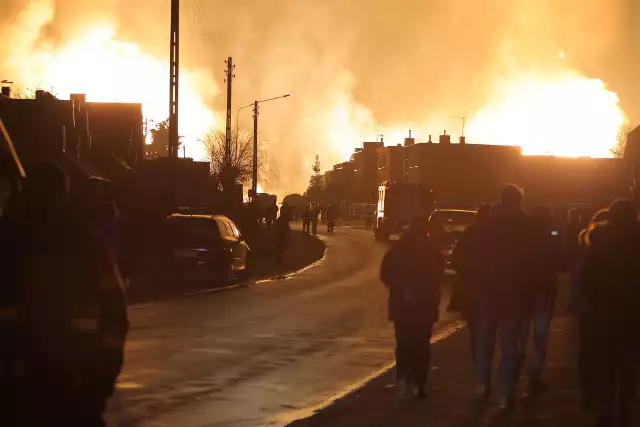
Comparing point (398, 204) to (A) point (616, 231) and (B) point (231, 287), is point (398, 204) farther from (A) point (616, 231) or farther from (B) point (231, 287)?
(A) point (616, 231)

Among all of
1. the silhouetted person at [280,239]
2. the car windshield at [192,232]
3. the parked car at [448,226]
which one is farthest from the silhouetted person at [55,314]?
the silhouetted person at [280,239]

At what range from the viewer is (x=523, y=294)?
999 cm

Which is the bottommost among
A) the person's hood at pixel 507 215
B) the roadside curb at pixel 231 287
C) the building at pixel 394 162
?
the roadside curb at pixel 231 287

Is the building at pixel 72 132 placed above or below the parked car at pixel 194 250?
above

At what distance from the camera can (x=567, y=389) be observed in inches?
443

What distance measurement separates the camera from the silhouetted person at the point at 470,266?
1021cm

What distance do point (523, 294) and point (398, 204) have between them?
2013 inches

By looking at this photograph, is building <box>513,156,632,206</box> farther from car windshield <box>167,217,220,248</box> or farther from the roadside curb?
car windshield <box>167,217,220,248</box>

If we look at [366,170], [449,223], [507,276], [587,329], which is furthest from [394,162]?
[587,329]

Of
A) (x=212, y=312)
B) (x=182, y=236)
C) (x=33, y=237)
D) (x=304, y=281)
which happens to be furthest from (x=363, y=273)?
(x=33, y=237)

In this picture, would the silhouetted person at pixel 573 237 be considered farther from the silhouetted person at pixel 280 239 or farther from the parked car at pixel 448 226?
the silhouetted person at pixel 280 239

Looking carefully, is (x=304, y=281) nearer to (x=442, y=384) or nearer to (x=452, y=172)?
(x=442, y=384)

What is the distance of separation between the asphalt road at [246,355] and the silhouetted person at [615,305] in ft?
9.07

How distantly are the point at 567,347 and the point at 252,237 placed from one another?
29099 mm
